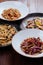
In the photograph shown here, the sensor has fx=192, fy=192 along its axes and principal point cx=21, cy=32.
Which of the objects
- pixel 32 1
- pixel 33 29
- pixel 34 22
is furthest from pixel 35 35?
pixel 32 1

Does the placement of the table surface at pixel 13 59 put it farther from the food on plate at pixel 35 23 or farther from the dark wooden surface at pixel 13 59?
the food on plate at pixel 35 23

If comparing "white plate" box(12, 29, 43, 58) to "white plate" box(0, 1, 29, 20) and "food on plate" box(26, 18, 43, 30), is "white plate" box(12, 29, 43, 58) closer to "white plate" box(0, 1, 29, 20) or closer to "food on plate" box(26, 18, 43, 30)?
"food on plate" box(26, 18, 43, 30)

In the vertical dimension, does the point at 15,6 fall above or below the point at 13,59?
above

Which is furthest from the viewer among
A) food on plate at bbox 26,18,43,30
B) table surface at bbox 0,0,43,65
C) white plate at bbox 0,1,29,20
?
white plate at bbox 0,1,29,20

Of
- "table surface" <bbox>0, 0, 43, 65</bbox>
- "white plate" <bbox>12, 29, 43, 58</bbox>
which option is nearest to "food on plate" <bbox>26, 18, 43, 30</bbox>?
"white plate" <bbox>12, 29, 43, 58</bbox>

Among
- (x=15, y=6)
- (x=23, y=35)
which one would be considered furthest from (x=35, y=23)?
(x=15, y=6)

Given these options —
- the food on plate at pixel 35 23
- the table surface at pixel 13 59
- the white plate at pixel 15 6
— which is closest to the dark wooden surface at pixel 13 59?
the table surface at pixel 13 59

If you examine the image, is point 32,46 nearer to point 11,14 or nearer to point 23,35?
point 23,35
